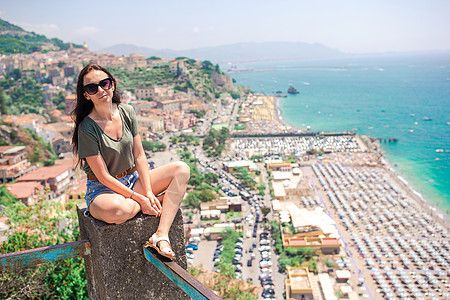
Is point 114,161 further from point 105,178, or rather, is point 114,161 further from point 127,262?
point 127,262

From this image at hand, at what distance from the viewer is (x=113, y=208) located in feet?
4.39

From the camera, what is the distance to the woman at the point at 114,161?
1.44 metres

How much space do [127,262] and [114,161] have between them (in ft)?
1.46


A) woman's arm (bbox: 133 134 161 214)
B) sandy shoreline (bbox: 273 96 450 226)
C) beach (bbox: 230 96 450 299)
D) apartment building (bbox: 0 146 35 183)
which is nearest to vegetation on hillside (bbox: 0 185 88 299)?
woman's arm (bbox: 133 134 161 214)

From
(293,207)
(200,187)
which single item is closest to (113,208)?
(293,207)

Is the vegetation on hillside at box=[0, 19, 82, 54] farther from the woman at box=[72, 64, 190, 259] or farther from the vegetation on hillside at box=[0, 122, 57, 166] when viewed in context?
the woman at box=[72, 64, 190, 259]

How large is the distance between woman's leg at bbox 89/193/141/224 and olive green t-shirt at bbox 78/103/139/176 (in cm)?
18

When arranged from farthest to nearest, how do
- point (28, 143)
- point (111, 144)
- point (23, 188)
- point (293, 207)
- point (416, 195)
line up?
point (28, 143), point (416, 195), point (293, 207), point (23, 188), point (111, 144)

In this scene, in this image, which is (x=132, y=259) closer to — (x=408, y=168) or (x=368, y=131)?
(x=408, y=168)

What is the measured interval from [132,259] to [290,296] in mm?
10040

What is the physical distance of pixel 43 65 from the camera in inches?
1738

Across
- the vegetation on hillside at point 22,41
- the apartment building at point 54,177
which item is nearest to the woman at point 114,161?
the apartment building at point 54,177

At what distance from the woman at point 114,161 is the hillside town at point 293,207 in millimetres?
746

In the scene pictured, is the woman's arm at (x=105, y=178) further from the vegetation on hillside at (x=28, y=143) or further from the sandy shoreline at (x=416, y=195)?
the vegetation on hillside at (x=28, y=143)
